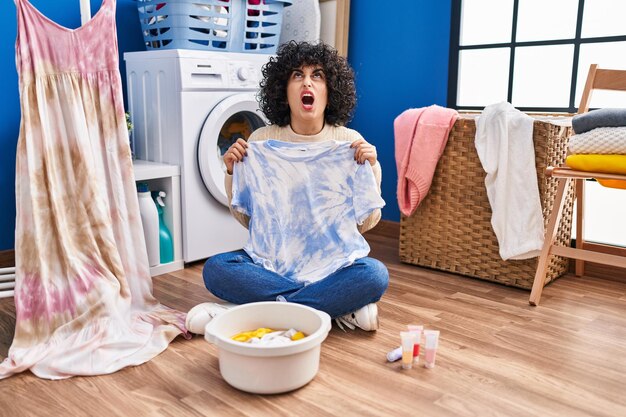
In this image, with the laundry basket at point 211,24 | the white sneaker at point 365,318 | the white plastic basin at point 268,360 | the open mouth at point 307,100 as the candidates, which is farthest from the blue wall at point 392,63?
the white plastic basin at point 268,360

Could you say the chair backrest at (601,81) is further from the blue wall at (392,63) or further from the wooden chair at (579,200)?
the blue wall at (392,63)

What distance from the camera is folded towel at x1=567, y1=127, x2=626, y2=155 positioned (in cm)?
189

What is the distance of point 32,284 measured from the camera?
1754 millimetres

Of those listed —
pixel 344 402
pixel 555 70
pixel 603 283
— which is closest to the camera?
pixel 344 402

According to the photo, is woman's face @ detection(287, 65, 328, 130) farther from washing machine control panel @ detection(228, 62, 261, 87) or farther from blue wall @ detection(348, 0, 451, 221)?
blue wall @ detection(348, 0, 451, 221)

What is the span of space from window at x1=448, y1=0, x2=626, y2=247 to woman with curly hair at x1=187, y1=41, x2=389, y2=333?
1110 mm

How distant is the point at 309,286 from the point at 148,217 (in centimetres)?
84

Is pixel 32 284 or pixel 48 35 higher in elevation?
pixel 48 35

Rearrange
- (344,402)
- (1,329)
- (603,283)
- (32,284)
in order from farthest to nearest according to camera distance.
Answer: (603,283), (1,329), (32,284), (344,402)

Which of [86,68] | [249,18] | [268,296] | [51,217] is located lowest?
[268,296]

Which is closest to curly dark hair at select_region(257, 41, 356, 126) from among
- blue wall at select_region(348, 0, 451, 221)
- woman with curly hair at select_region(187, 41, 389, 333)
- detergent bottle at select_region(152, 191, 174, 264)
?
woman with curly hair at select_region(187, 41, 389, 333)

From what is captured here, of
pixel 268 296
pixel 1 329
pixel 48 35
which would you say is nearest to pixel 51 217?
pixel 1 329

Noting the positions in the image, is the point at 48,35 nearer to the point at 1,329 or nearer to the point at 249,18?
the point at 1,329

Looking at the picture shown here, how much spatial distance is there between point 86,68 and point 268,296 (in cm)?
88
